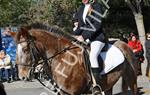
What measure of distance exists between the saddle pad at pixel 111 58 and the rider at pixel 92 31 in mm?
269

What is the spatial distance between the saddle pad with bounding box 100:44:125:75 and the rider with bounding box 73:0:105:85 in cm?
27

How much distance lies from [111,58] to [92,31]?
2.86 feet

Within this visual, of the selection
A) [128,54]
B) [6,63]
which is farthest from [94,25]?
[6,63]

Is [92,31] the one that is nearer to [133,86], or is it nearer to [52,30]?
[52,30]

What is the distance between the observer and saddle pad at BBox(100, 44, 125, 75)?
354 inches

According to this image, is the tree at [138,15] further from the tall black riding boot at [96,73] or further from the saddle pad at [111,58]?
the tall black riding boot at [96,73]

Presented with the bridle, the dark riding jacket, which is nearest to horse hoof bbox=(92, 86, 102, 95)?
the bridle

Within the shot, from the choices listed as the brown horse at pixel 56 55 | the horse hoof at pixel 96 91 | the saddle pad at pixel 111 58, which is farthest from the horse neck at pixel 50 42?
the horse hoof at pixel 96 91

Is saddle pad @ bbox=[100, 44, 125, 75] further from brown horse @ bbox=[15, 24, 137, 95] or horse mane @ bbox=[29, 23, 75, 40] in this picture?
horse mane @ bbox=[29, 23, 75, 40]

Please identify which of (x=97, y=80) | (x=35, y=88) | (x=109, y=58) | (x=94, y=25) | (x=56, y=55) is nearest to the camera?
(x=56, y=55)

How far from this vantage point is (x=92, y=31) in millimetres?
8664

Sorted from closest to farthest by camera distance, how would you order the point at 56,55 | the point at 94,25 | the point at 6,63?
Result: the point at 56,55 → the point at 94,25 → the point at 6,63

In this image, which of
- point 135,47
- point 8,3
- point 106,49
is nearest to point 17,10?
point 8,3

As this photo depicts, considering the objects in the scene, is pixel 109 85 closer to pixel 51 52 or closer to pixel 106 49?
pixel 106 49
